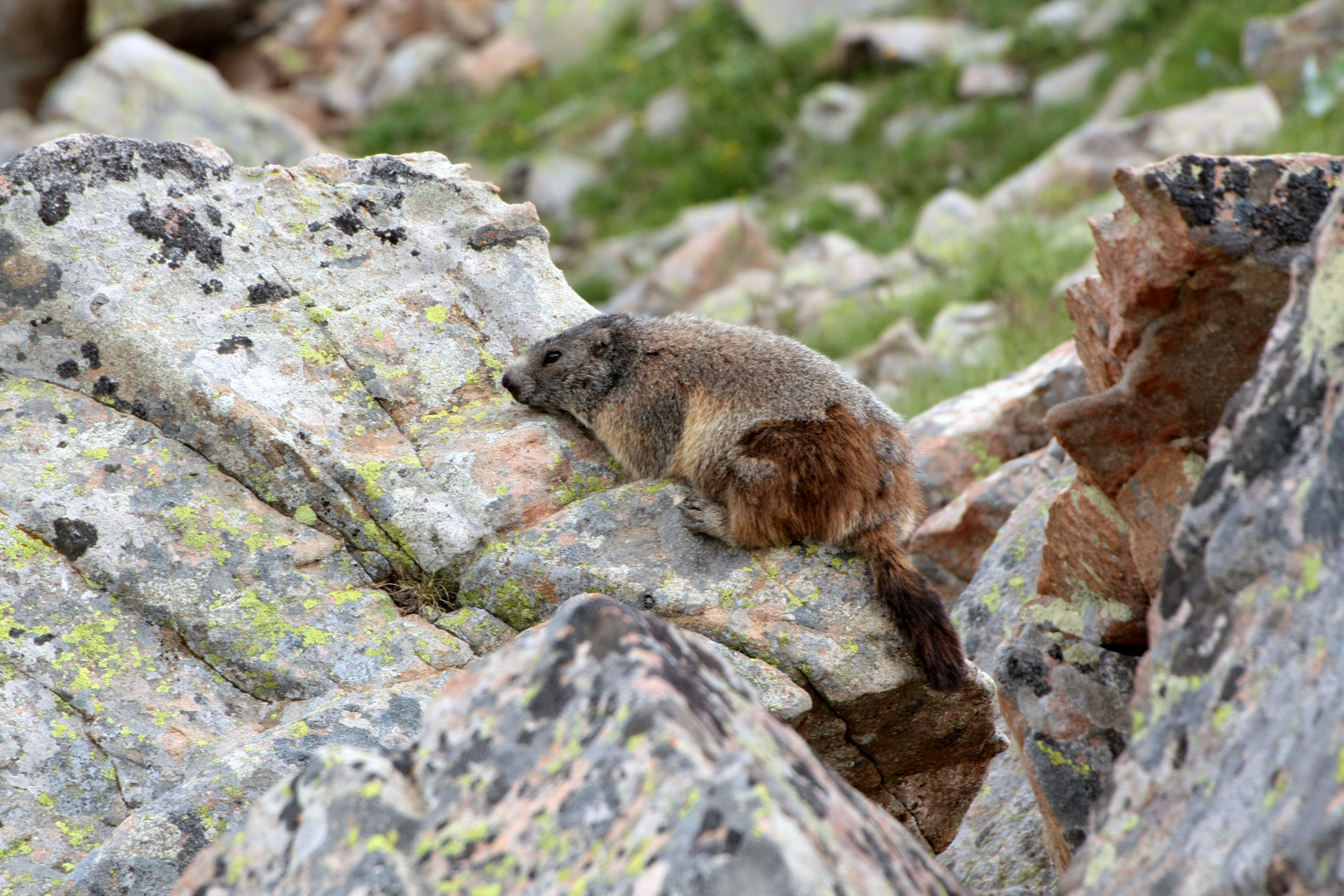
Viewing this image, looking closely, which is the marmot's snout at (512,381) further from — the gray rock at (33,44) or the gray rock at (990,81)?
the gray rock at (33,44)

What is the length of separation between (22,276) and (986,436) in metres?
6.18

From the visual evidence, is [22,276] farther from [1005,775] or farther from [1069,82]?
[1069,82]

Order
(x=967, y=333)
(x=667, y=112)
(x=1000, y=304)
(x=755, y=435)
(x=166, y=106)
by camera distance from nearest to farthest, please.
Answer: (x=755, y=435) → (x=967, y=333) → (x=1000, y=304) → (x=166, y=106) → (x=667, y=112)

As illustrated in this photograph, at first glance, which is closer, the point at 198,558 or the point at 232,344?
the point at 198,558

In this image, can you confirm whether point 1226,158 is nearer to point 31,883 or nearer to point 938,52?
point 31,883

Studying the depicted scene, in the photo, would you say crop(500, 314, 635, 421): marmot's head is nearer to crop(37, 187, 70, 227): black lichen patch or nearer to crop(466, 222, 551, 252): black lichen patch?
crop(466, 222, 551, 252): black lichen patch

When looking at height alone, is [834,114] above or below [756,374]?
above

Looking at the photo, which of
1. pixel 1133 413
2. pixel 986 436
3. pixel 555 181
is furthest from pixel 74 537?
pixel 555 181

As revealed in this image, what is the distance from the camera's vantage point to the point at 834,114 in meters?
19.5

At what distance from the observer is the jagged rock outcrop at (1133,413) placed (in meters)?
4.35

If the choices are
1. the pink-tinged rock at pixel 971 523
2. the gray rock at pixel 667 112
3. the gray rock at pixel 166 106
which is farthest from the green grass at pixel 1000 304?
the gray rock at pixel 166 106

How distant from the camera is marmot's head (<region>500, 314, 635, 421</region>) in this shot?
6723 mm

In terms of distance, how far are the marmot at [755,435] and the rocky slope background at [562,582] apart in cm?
17

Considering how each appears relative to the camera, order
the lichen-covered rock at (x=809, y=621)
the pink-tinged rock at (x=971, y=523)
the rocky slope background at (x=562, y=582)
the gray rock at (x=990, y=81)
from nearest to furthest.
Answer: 1. the rocky slope background at (x=562, y=582)
2. the lichen-covered rock at (x=809, y=621)
3. the pink-tinged rock at (x=971, y=523)
4. the gray rock at (x=990, y=81)
